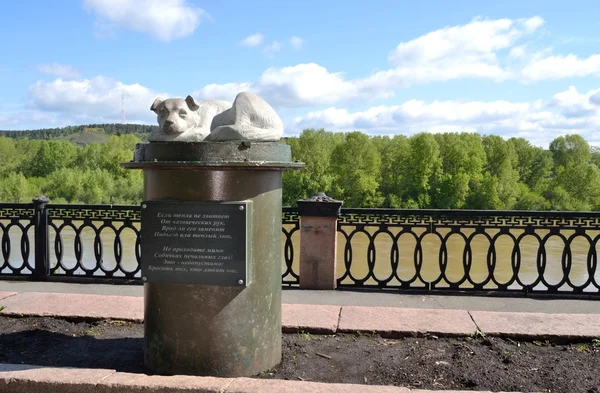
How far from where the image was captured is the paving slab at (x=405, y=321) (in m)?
4.71

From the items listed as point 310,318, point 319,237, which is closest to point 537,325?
point 310,318

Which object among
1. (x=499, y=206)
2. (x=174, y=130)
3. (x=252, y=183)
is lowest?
(x=499, y=206)

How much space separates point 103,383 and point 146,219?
1059mm

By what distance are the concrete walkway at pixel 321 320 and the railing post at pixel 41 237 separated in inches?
9.7

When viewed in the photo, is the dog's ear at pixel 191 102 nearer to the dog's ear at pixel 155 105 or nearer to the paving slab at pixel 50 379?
the dog's ear at pixel 155 105

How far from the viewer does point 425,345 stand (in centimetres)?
450

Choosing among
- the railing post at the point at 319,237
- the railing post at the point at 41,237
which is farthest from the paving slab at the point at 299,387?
the railing post at the point at 41,237

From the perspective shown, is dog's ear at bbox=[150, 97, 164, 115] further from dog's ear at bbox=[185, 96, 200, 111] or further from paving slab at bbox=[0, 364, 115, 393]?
paving slab at bbox=[0, 364, 115, 393]

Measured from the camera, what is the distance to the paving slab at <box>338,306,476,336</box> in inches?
186

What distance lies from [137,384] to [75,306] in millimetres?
2157

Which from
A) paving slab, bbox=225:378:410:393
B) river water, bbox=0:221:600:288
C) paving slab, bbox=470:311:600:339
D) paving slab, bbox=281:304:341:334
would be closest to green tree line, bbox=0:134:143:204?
river water, bbox=0:221:600:288

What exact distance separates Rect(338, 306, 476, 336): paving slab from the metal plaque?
1.46m

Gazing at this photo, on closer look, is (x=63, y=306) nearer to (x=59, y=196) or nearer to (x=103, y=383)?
(x=103, y=383)

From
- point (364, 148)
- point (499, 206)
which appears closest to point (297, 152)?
point (364, 148)
